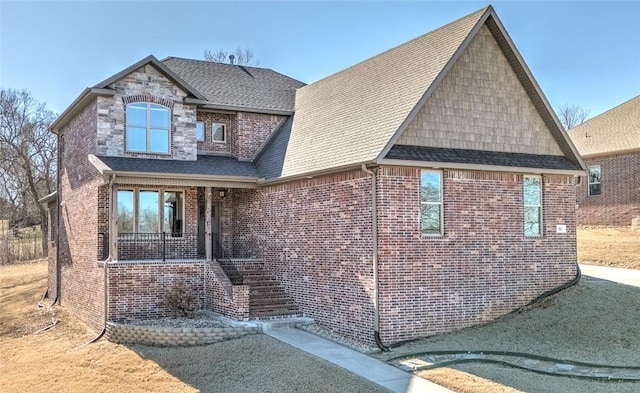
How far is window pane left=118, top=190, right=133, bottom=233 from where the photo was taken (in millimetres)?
17484

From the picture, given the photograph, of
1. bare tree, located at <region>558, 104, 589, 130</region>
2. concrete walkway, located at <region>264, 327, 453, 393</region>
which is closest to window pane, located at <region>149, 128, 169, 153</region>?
concrete walkway, located at <region>264, 327, 453, 393</region>

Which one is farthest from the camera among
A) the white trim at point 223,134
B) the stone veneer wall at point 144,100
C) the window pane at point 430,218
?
the white trim at point 223,134

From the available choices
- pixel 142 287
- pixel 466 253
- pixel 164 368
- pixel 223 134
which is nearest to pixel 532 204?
pixel 466 253

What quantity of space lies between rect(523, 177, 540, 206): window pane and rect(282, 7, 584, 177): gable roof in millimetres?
1383

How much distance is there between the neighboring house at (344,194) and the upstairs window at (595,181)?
41.8ft

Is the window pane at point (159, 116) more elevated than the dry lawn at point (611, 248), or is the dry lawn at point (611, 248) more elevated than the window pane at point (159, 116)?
the window pane at point (159, 116)

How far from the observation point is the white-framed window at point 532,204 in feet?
49.7

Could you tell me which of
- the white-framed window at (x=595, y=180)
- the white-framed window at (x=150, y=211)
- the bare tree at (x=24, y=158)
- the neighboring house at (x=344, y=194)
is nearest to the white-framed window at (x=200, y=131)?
the neighboring house at (x=344, y=194)

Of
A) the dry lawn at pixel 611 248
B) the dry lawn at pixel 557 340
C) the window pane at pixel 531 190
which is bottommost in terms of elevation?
the dry lawn at pixel 557 340

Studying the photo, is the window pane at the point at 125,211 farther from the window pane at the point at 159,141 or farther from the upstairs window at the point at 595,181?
the upstairs window at the point at 595,181

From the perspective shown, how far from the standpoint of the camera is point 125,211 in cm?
1759

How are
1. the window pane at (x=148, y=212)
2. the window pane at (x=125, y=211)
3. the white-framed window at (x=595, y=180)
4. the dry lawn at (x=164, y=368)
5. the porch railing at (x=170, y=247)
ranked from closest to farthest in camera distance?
the dry lawn at (x=164, y=368) → the porch railing at (x=170, y=247) → the window pane at (x=125, y=211) → the window pane at (x=148, y=212) → the white-framed window at (x=595, y=180)

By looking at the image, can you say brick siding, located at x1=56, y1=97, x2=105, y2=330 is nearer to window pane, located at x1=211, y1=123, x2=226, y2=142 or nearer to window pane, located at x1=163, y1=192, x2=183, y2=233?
window pane, located at x1=163, y1=192, x2=183, y2=233

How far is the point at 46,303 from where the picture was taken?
22422 mm
